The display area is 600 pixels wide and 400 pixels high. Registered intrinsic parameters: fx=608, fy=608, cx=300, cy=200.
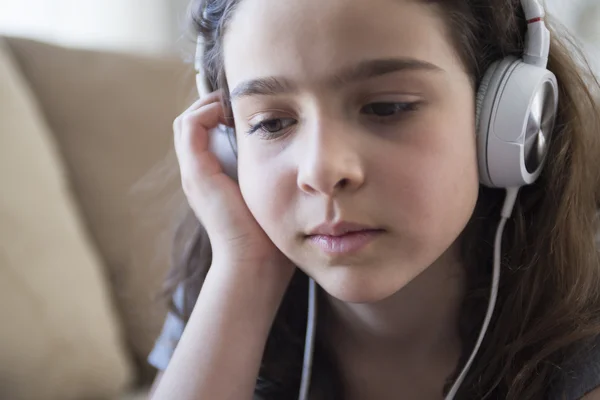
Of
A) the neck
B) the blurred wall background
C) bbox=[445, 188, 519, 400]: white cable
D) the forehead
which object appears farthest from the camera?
the blurred wall background

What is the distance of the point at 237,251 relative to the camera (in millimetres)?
814

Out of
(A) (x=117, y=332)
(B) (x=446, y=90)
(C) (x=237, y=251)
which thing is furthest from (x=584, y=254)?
(A) (x=117, y=332)

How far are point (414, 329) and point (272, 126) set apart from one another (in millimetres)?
367

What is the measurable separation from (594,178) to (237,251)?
0.47 meters

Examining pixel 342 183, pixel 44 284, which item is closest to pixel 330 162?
pixel 342 183

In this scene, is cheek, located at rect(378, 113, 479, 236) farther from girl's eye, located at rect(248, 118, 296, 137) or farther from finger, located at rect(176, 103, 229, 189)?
finger, located at rect(176, 103, 229, 189)

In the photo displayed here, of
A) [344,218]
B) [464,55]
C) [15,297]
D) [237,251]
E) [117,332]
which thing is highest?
[464,55]

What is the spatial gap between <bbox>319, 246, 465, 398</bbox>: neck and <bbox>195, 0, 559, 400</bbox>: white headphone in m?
0.11

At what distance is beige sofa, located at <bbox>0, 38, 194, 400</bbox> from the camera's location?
106cm

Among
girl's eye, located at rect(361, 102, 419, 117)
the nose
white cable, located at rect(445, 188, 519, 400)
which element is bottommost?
white cable, located at rect(445, 188, 519, 400)

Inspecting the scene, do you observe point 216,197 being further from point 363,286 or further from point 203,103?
point 363,286

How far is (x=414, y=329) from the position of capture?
0.86 m

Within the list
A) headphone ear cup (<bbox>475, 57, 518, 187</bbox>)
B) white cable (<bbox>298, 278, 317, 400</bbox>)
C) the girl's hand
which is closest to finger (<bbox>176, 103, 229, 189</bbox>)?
the girl's hand

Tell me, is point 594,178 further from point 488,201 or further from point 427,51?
point 427,51
